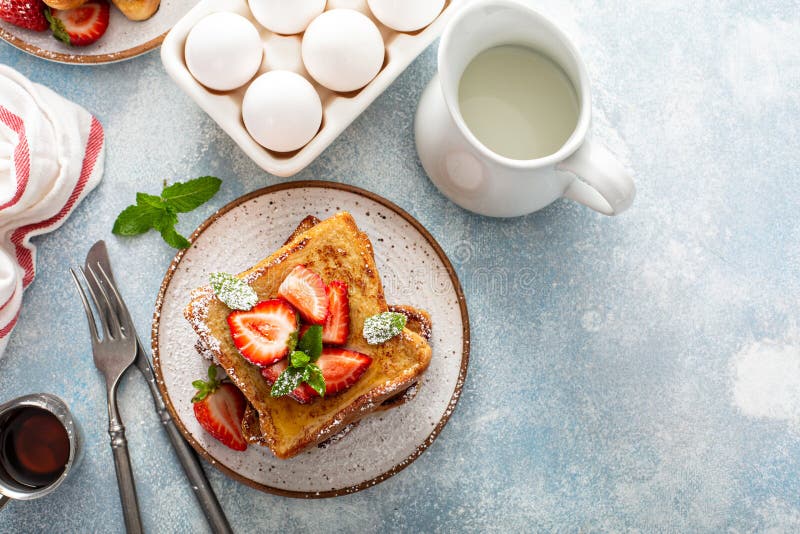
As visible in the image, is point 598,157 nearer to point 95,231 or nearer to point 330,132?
point 330,132

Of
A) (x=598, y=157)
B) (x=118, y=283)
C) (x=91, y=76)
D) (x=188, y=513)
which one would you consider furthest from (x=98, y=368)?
(x=598, y=157)

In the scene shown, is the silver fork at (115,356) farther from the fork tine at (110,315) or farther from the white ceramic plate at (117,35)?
the white ceramic plate at (117,35)

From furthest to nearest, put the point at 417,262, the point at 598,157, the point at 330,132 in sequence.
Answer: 1. the point at 417,262
2. the point at 330,132
3. the point at 598,157

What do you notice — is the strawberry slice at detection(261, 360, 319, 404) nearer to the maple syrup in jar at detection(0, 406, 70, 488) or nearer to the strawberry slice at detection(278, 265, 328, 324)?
the strawberry slice at detection(278, 265, 328, 324)

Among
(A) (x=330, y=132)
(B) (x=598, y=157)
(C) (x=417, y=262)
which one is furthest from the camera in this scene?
(C) (x=417, y=262)

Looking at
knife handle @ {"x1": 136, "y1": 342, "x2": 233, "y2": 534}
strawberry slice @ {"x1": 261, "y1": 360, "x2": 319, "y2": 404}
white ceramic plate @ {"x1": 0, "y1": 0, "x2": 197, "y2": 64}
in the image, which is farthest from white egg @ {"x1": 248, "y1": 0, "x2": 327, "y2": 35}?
knife handle @ {"x1": 136, "y1": 342, "x2": 233, "y2": 534}
